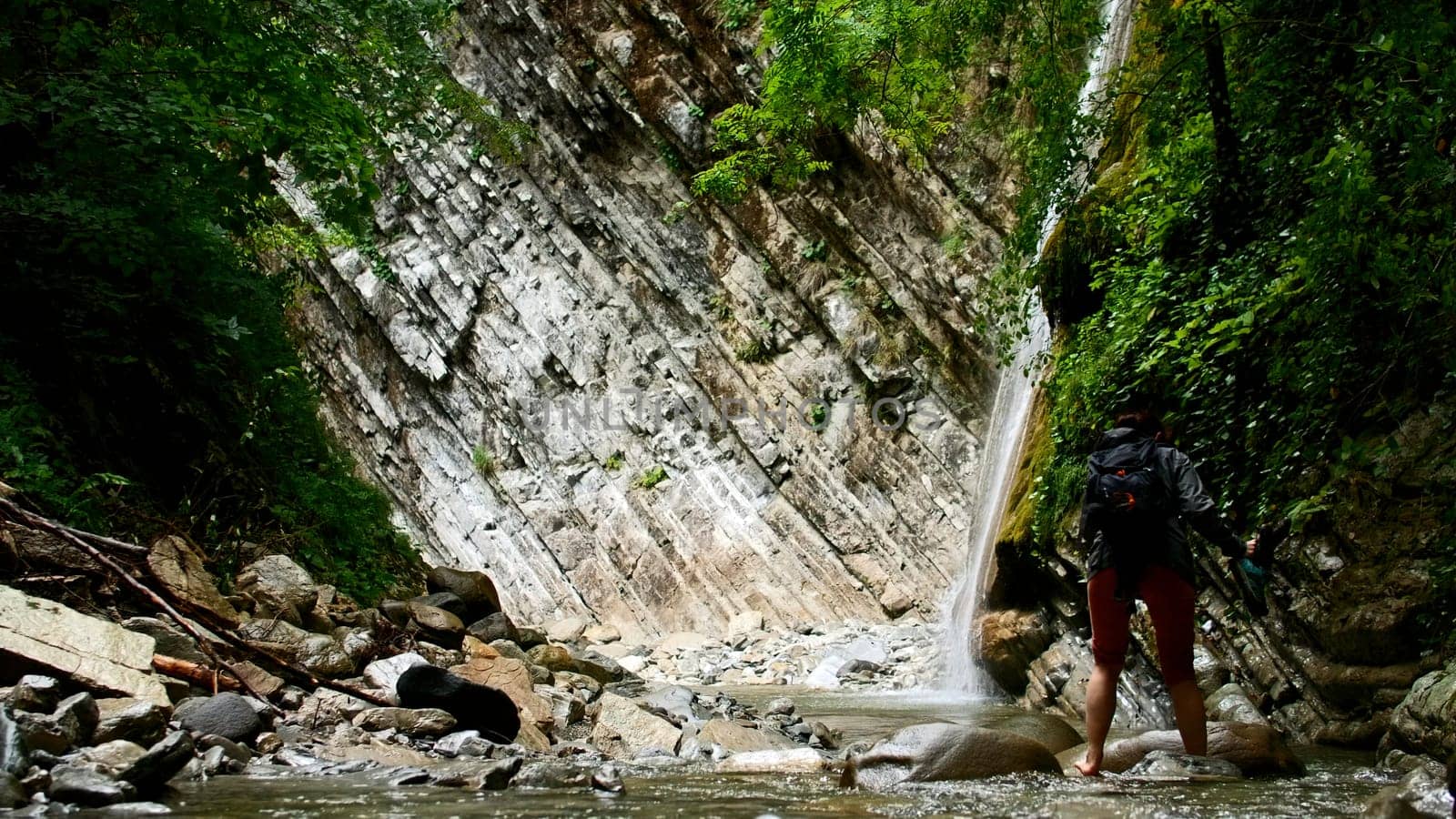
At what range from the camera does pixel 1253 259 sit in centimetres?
530

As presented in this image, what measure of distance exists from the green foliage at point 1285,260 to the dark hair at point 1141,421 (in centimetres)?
75

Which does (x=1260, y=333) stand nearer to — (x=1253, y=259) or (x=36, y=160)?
(x=1253, y=259)

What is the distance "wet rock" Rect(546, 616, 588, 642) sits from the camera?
15227 mm

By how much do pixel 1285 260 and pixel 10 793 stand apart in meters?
5.51

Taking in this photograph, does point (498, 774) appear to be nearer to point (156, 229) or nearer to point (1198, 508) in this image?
point (1198, 508)

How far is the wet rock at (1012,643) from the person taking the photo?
7750mm

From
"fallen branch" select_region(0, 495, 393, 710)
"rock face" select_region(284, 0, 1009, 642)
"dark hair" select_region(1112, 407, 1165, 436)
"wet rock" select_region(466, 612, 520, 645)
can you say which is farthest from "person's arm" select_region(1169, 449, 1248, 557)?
"rock face" select_region(284, 0, 1009, 642)

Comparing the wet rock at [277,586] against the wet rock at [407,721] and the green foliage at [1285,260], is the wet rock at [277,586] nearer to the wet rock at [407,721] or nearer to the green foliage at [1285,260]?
the wet rock at [407,721]

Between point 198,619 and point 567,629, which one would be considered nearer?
point 198,619

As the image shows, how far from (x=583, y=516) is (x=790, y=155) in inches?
410

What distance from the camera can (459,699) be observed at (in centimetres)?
425

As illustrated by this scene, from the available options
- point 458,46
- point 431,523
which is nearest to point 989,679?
point 431,523

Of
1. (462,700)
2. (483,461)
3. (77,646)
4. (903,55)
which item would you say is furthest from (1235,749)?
(483,461)

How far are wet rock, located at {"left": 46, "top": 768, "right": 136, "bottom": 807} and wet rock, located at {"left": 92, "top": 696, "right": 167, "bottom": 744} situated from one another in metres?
0.45
